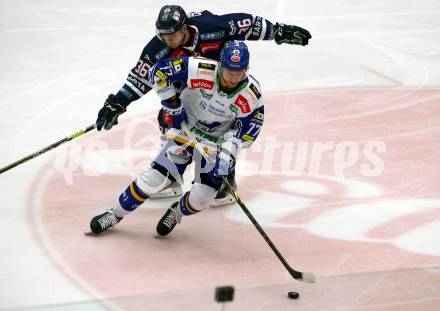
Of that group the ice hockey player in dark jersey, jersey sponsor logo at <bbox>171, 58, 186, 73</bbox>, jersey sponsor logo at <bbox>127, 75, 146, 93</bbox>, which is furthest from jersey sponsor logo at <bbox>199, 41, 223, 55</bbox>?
jersey sponsor logo at <bbox>171, 58, 186, 73</bbox>

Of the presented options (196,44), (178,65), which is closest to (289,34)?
(196,44)

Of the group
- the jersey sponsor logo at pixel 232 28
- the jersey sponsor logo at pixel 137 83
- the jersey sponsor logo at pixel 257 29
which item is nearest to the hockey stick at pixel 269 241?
the jersey sponsor logo at pixel 137 83

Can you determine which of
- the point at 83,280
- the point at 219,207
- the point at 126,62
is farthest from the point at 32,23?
the point at 83,280

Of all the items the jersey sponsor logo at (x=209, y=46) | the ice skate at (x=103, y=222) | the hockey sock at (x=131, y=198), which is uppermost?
the jersey sponsor logo at (x=209, y=46)

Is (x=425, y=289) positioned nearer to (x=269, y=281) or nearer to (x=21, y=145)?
(x=269, y=281)

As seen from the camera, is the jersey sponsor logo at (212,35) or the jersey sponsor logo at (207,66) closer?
the jersey sponsor logo at (207,66)

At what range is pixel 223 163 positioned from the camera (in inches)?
179

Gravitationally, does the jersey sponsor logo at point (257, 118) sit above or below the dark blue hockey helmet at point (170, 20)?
below

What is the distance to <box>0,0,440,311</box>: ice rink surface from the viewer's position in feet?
13.9

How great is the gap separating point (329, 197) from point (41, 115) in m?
2.56

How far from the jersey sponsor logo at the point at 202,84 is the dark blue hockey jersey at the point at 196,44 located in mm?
568

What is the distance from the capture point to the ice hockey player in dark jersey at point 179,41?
16.2 ft

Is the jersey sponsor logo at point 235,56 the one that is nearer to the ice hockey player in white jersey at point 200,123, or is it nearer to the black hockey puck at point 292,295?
the ice hockey player in white jersey at point 200,123

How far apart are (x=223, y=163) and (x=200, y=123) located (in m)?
0.38
